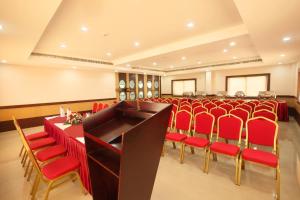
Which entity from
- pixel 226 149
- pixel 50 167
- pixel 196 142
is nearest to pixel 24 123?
pixel 50 167

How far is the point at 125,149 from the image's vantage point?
76 centimetres

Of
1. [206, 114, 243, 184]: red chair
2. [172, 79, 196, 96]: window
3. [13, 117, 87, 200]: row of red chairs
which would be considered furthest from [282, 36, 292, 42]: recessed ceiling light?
[172, 79, 196, 96]: window

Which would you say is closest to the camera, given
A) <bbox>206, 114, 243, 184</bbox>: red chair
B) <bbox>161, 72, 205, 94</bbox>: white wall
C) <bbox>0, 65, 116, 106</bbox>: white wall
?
<bbox>206, 114, 243, 184</bbox>: red chair

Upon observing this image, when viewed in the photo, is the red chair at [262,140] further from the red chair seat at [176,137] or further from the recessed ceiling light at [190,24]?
the recessed ceiling light at [190,24]

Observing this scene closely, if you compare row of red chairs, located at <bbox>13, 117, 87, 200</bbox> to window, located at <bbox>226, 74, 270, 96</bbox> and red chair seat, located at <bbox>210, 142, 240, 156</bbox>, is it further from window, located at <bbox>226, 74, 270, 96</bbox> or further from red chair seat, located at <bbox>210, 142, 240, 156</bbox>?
window, located at <bbox>226, 74, 270, 96</bbox>

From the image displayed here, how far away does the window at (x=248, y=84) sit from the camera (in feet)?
30.6

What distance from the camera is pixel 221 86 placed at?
1070cm

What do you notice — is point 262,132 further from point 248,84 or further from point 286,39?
point 248,84

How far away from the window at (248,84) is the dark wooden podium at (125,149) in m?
10.8

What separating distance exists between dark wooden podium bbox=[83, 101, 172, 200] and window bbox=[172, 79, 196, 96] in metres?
11.9

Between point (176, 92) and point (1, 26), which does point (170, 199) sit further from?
point (176, 92)

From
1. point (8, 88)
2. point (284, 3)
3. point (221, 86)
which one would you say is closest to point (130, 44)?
point (284, 3)

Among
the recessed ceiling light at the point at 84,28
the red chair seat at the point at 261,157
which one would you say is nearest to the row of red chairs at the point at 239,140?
the red chair seat at the point at 261,157

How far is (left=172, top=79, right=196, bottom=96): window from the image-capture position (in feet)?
41.3
